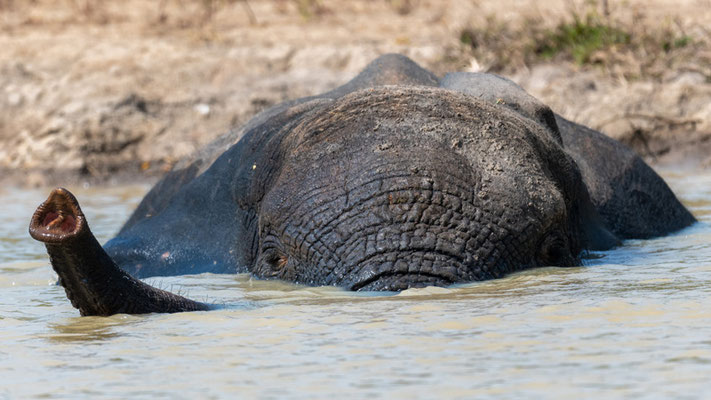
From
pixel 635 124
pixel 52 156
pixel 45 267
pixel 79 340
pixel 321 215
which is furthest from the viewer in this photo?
pixel 52 156

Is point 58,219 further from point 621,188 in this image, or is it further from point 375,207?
point 621,188

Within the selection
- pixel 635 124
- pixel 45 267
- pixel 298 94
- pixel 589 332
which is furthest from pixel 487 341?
pixel 298 94

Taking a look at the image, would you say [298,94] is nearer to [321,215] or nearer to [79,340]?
[321,215]

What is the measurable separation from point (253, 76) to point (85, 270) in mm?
10659

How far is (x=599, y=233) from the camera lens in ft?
22.5

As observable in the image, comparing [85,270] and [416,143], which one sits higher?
[416,143]

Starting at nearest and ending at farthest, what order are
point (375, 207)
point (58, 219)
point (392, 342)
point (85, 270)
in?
point (58, 219) < point (392, 342) < point (85, 270) < point (375, 207)

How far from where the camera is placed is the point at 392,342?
4.24 meters

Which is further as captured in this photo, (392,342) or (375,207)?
(375,207)

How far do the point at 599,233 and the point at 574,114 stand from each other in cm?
626

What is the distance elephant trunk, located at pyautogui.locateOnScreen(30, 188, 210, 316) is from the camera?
161 inches

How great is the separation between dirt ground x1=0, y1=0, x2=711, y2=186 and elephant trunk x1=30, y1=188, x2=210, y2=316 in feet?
28.0

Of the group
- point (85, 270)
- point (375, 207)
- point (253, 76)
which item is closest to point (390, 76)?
point (375, 207)

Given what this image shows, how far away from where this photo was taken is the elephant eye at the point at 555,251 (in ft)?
19.1
